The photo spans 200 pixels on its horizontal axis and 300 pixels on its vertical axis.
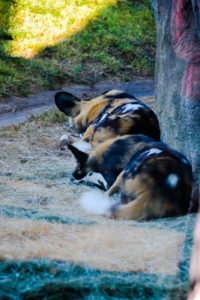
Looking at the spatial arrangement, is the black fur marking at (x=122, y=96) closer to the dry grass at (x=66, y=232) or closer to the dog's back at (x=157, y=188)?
the dry grass at (x=66, y=232)

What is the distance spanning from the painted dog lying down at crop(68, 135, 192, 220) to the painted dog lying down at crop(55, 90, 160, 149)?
492 mm

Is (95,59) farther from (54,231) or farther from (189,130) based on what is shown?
(54,231)

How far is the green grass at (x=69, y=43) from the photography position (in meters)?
6.82

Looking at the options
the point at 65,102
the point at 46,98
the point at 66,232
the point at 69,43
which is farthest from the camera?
the point at 69,43

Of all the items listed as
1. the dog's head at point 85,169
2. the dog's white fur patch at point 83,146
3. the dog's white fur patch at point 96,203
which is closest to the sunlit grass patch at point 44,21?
the dog's white fur patch at point 83,146

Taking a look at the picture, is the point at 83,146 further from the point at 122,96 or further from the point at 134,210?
the point at 134,210

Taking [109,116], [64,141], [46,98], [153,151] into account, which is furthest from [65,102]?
[153,151]

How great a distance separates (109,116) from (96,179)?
80 cm

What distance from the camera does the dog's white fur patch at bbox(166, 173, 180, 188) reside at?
2.21 meters

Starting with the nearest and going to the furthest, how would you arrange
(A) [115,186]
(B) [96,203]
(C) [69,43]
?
(B) [96,203], (A) [115,186], (C) [69,43]

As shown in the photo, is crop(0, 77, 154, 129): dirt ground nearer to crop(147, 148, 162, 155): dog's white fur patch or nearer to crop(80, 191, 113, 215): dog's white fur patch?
crop(80, 191, 113, 215): dog's white fur patch

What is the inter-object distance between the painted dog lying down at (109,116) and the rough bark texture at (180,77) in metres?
0.15

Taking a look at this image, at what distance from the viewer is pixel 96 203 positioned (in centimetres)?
242

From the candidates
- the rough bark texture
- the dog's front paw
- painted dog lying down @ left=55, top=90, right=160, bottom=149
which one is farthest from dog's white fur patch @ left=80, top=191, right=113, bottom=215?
the dog's front paw
